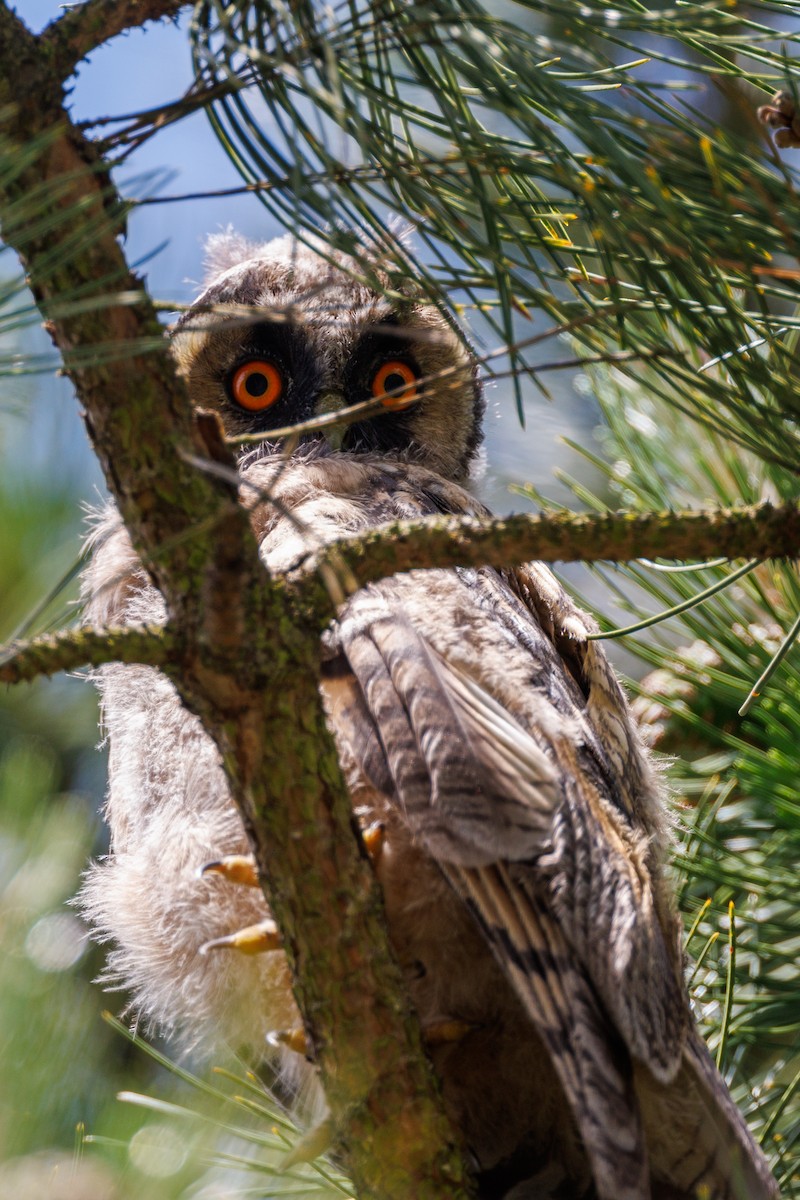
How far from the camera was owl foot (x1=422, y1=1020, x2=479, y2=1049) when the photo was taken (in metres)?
1.37

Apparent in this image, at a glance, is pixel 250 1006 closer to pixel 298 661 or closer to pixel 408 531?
pixel 298 661

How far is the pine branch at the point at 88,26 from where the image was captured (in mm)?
1029

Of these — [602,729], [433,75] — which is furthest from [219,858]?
[433,75]

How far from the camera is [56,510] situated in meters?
3.02

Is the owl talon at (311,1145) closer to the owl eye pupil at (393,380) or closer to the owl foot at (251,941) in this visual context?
the owl foot at (251,941)

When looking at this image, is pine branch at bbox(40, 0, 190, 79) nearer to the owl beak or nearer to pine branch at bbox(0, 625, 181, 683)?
pine branch at bbox(0, 625, 181, 683)

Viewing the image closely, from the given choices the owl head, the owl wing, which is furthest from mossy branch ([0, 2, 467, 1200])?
the owl head

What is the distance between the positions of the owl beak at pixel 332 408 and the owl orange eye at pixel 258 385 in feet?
0.32

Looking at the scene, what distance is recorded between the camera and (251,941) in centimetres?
139

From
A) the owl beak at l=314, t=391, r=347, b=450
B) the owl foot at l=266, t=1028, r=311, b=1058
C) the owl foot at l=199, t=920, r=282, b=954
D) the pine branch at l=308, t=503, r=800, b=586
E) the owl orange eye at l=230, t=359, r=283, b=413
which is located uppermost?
the owl orange eye at l=230, t=359, r=283, b=413

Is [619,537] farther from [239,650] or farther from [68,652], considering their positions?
[68,652]

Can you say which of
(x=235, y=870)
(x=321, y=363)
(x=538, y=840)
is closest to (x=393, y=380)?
(x=321, y=363)

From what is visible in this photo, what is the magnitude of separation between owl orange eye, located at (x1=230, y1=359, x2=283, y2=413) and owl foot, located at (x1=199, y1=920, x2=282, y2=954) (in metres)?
1.04

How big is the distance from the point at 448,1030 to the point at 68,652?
0.74 m
